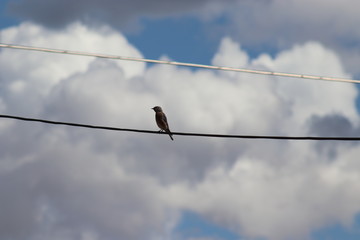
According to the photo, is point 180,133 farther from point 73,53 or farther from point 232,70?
point 73,53

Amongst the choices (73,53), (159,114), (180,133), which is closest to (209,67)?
(180,133)

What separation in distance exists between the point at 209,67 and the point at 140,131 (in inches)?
88.3

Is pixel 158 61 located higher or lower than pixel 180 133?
higher

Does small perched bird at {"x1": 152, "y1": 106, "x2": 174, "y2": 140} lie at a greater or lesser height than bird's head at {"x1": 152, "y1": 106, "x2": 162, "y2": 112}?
lesser

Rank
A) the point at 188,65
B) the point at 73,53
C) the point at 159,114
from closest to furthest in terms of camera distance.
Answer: the point at 73,53 → the point at 188,65 → the point at 159,114

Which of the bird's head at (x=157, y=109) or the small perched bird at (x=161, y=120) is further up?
the bird's head at (x=157, y=109)

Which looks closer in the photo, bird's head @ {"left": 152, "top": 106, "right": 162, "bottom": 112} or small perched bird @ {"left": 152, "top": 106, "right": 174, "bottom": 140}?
small perched bird @ {"left": 152, "top": 106, "right": 174, "bottom": 140}

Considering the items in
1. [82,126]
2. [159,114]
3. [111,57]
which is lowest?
[82,126]

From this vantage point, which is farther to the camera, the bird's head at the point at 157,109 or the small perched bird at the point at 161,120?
the bird's head at the point at 157,109

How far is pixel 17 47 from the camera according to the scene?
15.1 metres

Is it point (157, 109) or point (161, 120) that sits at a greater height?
point (157, 109)

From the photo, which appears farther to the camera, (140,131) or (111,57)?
(140,131)

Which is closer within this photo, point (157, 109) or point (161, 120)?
point (161, 120)

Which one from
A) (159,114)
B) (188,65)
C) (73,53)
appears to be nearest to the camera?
(73,53)
